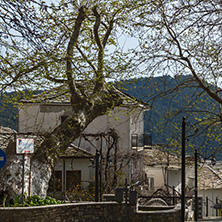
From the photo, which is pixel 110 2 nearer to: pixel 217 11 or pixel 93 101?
pixel 93 101

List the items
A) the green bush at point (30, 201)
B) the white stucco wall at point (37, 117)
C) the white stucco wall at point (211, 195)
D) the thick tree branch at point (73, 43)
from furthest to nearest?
the white stucco wall at point (211, 195) → the white stucco wall at point (37, 117) → the thick tree branch at point (73, 43) → the green bush at point (30, 201)

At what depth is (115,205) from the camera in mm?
14625

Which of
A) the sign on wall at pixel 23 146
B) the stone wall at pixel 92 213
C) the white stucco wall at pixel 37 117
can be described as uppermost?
the white stucco wall at pixel 37 117

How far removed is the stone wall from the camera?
1315 centimetres

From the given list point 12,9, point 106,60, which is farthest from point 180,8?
point 106,60

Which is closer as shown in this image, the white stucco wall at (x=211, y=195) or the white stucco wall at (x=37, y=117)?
the white stucco wall at (x=37, y=117)

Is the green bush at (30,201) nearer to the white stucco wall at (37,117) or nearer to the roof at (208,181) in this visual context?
the white stucco wall at (37,117)

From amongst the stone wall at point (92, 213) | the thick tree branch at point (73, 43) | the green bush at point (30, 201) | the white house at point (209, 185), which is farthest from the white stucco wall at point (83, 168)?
the white house at point (209, 185)

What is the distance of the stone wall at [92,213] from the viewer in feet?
43.1

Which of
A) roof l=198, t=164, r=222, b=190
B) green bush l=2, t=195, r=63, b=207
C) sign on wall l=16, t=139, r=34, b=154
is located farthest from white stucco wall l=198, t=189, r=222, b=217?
sign on wall l=16, t=139, r=34, b=154

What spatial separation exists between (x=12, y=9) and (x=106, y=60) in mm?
9284

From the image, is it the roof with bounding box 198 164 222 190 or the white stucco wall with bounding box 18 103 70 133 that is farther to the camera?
the roof with bounding box 198 164 222 190

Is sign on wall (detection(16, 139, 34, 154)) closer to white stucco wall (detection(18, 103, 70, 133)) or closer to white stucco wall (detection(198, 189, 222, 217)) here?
white stucco wall (detection(18, 103, 70, 133))

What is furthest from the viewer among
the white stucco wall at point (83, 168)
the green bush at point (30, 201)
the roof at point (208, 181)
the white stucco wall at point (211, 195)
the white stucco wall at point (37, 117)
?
the white stucco wall at point (211, 195)
